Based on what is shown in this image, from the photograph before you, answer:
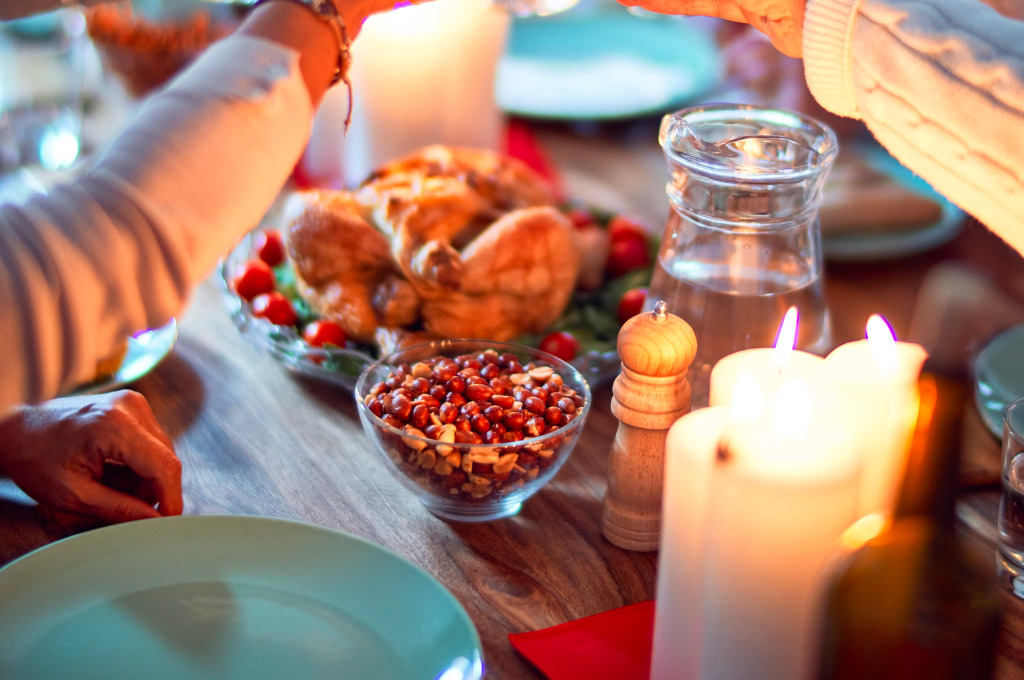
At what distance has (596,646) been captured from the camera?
2.23 feet

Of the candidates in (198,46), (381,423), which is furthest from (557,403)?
(198,46)

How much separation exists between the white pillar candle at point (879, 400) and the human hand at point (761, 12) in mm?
371

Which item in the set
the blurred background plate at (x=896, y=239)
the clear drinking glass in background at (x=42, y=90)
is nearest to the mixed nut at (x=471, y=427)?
the blurred background plate at (x=896, y=239)

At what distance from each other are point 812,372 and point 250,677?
1.41ft

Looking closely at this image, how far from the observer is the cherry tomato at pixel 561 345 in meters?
1.07

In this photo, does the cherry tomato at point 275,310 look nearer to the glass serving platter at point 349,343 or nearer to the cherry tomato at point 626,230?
the glass serving platter at point 349,343

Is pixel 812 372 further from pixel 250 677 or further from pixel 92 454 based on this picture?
pixel 92 454

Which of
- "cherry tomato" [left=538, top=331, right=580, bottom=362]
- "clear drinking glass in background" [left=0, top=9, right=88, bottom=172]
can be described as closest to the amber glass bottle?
"cherry tomato" [left=538, top=331, right=580, bottom=362]

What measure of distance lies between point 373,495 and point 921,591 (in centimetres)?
53

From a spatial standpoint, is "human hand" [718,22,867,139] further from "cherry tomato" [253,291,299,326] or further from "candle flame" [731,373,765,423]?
"candle flame" [731,373,765,423]

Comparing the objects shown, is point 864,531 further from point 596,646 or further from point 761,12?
point 761,12

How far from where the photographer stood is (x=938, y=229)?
4.74 ft

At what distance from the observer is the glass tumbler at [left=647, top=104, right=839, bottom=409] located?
2.73ft

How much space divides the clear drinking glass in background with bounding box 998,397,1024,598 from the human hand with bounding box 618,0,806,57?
38 cm
